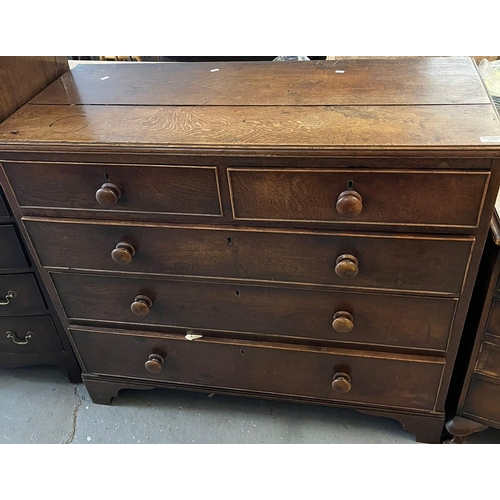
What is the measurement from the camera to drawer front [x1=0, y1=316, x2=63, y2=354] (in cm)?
149

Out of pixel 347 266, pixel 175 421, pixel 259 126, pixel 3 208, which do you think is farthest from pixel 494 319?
pixel 3 208

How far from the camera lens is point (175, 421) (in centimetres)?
154

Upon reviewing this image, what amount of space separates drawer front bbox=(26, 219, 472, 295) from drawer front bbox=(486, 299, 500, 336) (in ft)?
0.32

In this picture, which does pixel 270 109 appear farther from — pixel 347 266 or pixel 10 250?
pixel 10 250

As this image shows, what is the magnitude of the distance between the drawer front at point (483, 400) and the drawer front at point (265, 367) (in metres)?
0.09

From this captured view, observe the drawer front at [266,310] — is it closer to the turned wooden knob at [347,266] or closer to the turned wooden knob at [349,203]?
the turned wooden knob at [347,266]

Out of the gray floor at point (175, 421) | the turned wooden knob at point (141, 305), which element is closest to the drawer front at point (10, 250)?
the turned wooden knob at point (141, 305)

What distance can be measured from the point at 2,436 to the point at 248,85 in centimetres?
130

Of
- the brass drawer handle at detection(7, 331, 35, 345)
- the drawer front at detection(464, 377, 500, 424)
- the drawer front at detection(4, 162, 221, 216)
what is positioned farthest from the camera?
the brass drawer handle at detection(7, 331, 35, 345)

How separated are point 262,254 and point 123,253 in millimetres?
327

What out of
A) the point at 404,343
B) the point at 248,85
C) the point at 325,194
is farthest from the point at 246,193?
the point at 404,343

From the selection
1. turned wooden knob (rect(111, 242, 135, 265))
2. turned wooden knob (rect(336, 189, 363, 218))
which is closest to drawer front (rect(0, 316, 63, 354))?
turned wooden knob (rect(111, 242, 135, 265))

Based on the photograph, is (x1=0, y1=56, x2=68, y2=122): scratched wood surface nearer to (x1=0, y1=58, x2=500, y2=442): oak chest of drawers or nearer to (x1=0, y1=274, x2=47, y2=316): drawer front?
(x1=0, y1=58, x2=500, y2=442): oak chest of drawers

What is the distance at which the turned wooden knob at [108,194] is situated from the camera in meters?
1.05
